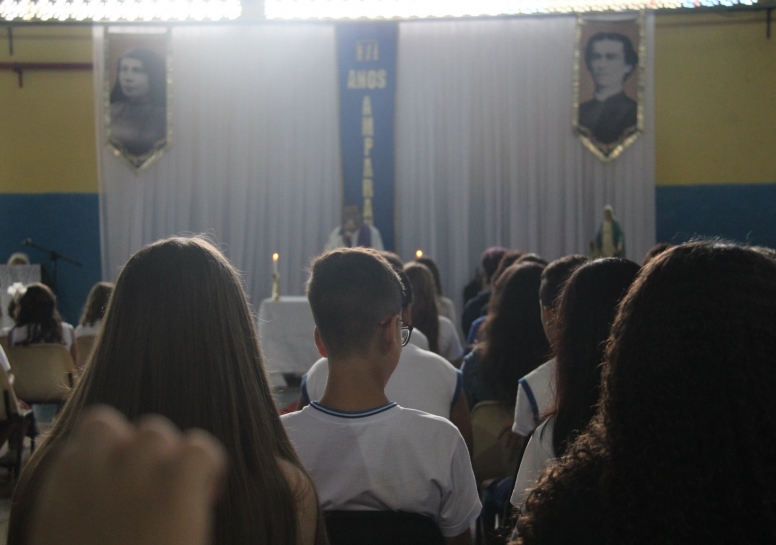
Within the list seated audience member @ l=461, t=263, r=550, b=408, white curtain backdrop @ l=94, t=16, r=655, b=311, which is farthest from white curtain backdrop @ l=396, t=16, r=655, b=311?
seated audience member @ l=461, t=263, r=550, b=408

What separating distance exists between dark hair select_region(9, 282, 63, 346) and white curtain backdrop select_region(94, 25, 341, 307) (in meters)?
5.82

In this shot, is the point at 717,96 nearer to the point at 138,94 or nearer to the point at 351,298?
the point at 138,94

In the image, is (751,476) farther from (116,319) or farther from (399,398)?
(399,398)

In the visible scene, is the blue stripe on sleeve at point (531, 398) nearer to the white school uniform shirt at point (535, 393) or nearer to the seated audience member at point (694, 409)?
the white school uniform shirt at point (535, 393)

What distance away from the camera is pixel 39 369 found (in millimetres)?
4781

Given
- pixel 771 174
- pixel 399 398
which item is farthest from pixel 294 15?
pixel 399 398

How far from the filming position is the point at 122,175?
10.9m

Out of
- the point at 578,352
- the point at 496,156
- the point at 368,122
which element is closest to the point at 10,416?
the point at 578,352

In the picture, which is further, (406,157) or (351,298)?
(406,157)

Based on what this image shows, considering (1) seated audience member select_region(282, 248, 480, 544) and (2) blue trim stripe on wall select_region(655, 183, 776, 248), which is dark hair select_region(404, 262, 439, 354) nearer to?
(1) seated audience member select_region(282, 248, 480, 544)

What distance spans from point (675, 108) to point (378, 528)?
10331 mm

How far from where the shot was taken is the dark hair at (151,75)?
417 inches

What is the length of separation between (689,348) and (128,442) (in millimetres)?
671

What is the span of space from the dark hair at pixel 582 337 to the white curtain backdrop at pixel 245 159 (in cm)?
908
